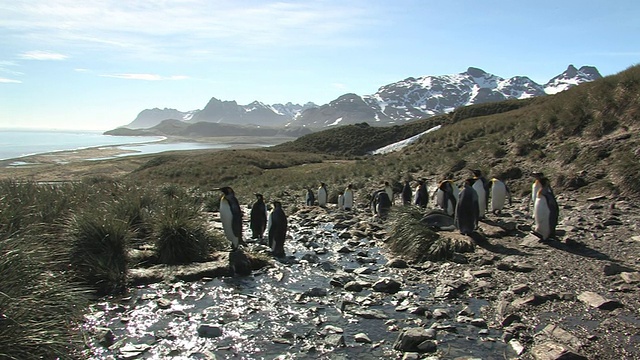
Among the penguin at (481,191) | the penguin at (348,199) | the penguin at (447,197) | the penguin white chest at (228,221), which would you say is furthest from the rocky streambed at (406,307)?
the penguin at (348,199)

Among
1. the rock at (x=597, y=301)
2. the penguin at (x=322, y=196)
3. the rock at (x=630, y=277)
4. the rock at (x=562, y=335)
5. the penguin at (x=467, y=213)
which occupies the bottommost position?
the penguin at (x=322, y=196)

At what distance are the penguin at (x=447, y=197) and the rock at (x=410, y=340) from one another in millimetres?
7545

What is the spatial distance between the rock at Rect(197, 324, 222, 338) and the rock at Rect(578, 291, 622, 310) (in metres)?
4.82

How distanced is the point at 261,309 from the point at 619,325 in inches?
180

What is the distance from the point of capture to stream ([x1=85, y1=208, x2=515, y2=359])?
5.00 m

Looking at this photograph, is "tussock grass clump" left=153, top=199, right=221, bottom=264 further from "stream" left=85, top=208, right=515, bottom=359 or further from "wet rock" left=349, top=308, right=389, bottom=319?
"wet rock" left=349, top=308, right=389, bottom=319

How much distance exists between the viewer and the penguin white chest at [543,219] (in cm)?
849

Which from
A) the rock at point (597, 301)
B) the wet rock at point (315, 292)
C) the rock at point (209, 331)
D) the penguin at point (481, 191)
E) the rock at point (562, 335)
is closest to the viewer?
the rock at point (562, 335)

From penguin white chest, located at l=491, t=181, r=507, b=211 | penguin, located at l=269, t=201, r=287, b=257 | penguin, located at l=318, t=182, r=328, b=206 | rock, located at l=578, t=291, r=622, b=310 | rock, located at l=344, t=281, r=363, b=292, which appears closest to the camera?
rock, located at l=578, t=291, r=622, b=310

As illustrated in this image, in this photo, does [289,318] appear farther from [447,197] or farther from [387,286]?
[447,197]

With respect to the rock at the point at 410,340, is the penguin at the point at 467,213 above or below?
above

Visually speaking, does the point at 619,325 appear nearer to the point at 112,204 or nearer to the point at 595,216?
the point at 595,216

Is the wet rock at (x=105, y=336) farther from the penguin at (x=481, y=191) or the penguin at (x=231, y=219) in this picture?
the penguin at (x=481, y=191)

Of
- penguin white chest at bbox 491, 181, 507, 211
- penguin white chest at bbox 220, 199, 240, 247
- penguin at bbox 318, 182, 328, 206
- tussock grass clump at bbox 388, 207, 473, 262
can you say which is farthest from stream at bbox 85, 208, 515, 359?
penguin at bbox 318, 182, 328, 206
